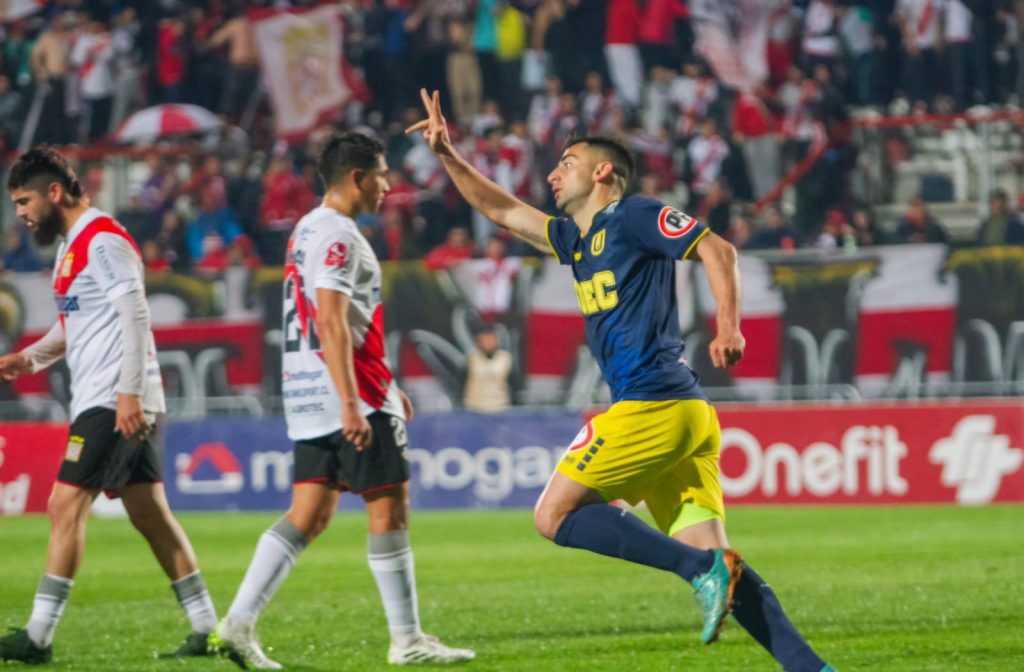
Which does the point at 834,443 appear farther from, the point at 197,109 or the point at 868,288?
the point at 197,109

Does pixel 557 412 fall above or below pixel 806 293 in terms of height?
below

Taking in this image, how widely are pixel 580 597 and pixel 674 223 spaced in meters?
4.39

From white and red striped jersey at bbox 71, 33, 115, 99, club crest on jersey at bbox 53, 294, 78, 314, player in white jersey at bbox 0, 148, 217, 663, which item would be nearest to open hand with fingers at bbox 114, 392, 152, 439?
player in white jersey at bbox 0, 148, 217, 663

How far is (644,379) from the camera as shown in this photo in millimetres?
5945

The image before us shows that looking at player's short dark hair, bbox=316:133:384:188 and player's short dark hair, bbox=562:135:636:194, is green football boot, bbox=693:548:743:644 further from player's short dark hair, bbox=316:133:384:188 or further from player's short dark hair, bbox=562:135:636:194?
player's short dark hair, bbox=316:133:384:188

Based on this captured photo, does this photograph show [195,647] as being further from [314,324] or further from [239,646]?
[314,324]

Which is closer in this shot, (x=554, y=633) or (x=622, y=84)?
(x=554, y=633)

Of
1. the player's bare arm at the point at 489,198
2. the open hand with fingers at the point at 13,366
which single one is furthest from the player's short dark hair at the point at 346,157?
the open hand with fingers at the point at 13,366

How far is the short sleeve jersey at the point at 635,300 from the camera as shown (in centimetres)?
593

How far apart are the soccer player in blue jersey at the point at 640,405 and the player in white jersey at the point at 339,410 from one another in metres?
1.13

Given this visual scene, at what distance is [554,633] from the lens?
806 cm

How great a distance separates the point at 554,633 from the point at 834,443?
8761 millimetres

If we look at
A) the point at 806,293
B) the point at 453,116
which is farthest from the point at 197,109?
the point at 806,293

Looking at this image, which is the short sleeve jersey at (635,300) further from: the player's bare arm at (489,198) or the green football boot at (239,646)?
the green football boot at (239,646)
